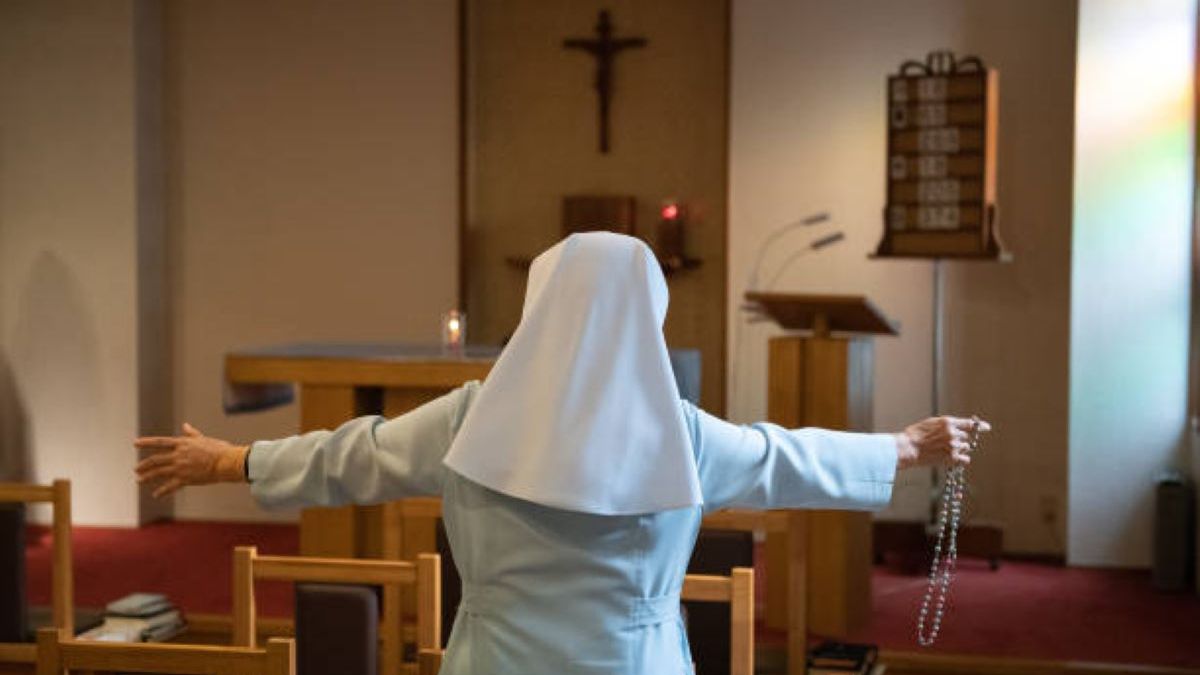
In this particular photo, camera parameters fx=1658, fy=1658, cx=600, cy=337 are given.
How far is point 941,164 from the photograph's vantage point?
7.44 meters

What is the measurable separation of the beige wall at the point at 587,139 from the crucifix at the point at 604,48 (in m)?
0.04

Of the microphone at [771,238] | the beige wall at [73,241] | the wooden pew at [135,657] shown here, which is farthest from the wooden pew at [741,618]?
the beige wall at [73,241]

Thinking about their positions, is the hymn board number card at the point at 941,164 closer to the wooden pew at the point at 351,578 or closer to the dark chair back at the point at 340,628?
the dark chair back at the point at 340,628

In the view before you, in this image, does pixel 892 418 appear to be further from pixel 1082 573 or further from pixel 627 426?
pixel 627 426

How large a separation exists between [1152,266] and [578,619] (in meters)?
5.50

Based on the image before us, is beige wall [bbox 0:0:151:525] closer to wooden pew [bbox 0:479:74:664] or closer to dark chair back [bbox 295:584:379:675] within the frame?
wooden pew [bbox 0:479:74:664]

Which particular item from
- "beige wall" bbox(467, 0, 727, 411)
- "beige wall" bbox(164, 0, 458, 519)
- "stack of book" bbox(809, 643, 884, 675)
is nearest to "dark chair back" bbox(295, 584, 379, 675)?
"stack of book" bbox(809, 643, 884, 675)

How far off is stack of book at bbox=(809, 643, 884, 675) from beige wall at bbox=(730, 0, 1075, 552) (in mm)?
2444

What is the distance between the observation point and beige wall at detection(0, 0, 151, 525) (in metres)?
8.48

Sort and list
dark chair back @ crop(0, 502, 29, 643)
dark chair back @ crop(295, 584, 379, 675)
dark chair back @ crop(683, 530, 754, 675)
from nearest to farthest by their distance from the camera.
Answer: dark chair back @ crop(295, 584, 379, 675) < dark chair back @ crop(683, 530, 754, 675) < dark chair back @ crop(0, 502, 29, 643)

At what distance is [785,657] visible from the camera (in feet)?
18.7

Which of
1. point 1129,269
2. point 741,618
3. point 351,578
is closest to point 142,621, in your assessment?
point 351,578

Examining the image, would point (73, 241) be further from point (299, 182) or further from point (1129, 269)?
point (1129, 269)

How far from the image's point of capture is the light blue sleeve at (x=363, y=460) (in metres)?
2.78
